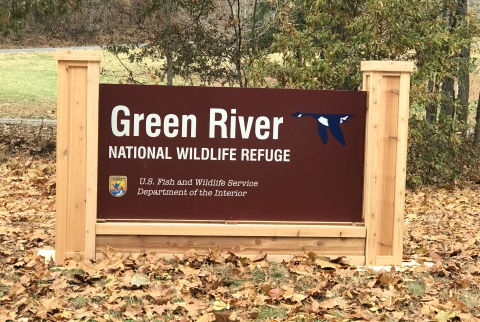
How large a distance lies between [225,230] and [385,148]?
1.66 m

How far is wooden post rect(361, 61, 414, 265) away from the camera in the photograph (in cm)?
639

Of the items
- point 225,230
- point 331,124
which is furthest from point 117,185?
point 331,124

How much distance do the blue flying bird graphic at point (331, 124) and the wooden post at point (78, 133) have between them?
200cm

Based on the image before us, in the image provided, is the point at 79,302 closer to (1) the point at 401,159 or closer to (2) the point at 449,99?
(1) the point at 401,159

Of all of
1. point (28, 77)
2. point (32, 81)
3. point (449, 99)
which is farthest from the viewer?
point (28, 77)

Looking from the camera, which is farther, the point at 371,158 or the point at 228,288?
the point at 371,158

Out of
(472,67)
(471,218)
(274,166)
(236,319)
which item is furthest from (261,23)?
(236,319)

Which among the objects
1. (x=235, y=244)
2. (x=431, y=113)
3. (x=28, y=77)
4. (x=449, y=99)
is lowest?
(x=235, y=244)

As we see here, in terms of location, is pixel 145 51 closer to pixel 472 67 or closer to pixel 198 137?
pixel 472 67

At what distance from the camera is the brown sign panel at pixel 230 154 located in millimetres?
6312

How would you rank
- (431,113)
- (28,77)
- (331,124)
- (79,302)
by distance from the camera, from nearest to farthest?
(79,302)
(331,124)
(431,113)
(28,77)

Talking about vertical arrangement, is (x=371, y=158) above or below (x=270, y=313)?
above

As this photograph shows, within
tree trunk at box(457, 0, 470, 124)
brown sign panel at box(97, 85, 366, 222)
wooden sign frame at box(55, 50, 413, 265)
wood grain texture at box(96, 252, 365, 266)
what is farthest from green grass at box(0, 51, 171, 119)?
wood grain texture at box(96, 252, 365, 266)

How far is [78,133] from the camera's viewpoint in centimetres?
618
